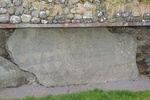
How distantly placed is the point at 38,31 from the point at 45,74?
2.86 ft

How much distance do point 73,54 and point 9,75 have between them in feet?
4.30

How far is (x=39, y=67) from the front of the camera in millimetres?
6719

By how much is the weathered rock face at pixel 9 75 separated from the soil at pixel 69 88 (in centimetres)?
11

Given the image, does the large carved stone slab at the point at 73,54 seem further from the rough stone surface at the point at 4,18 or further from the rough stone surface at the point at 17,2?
the rough stone surface at the point at 17,2

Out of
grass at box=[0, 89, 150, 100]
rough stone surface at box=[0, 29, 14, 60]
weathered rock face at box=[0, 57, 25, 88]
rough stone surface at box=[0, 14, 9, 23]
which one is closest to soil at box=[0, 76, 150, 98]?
weathered rock face at box=[0, 57, 25, 88]

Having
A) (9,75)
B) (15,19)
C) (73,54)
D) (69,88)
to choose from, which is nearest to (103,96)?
(69,88)

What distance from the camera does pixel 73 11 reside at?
20.7 ft

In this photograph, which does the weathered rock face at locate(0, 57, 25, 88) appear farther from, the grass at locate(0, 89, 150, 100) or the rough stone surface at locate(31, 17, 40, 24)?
the rough stone surface at locate(31, 17, 40, 24)

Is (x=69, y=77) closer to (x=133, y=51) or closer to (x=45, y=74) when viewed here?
(x=45, y=74)

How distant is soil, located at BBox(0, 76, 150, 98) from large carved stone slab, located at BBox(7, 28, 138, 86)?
4.5 inches

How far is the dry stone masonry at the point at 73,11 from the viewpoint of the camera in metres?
6.22

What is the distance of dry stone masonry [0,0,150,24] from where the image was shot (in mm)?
6223

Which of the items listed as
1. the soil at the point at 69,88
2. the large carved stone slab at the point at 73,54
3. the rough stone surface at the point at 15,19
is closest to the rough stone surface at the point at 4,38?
the large carved stone slab at the point at 73,54

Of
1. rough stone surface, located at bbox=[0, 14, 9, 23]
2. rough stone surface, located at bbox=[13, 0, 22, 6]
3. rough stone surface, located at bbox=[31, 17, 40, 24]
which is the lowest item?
rough stone surface, located at bbox=[31, 17, 40, 24]
